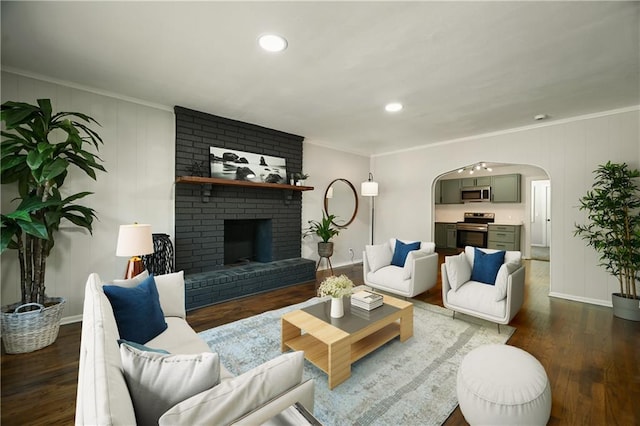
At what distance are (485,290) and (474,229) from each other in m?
4.98

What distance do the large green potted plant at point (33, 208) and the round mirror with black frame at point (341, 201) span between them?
3749 millimetres

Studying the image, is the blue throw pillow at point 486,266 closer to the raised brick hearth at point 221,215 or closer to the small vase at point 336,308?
the small vase at point 336,308

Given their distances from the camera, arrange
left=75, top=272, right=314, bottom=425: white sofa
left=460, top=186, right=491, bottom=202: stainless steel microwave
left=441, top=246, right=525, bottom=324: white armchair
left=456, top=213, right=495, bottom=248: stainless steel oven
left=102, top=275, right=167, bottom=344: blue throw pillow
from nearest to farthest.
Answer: left=75, top=272, right=314, bottom=425: white sofa → left=102, top=275, right=167, bottom=344: blue throw pillow → left=441, top=246, right=525, bottom=324: white armchair → left=460, top=186, right=491, bottom=202: stainless steel microwave → left=456, top=213, right=495, bottom=248: stainless steel oven

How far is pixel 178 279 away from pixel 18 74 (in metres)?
2.57

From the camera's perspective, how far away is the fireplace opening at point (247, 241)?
4352 mm

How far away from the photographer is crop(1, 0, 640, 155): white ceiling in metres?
1.76

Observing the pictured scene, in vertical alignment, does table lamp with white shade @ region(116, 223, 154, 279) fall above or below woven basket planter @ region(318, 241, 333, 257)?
above

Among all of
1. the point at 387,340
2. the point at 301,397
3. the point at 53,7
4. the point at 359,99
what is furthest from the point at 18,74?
the point at 387,340

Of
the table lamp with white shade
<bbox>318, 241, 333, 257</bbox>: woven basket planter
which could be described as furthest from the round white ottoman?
<bbox>318, 241, 333, 257</bbox>: woven basket planter

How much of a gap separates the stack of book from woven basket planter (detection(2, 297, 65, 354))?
2.66 metres

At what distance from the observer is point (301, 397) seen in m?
0.99

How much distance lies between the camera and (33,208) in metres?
2.12

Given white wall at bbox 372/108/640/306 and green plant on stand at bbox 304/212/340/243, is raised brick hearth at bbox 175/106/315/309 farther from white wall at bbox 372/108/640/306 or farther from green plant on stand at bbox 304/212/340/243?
white wall at bbox 372/108/640/306

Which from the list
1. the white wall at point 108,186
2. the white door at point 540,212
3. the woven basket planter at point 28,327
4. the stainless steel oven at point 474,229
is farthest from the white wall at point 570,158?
the woven basket planter at point 28,327
